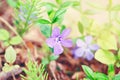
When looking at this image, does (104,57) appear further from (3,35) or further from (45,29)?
(3,35)

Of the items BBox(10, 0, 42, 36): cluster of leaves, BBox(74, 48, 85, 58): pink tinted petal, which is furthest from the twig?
BBox(74, 48, 85, 58): pink tinted petal

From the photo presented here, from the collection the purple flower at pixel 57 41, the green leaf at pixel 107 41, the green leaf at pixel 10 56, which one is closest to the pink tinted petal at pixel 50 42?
the purple flower at pixel 57 41

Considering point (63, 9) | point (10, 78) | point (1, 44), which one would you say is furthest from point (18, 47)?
point (63, 9)

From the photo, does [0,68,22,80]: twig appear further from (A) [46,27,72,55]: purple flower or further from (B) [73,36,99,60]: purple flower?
(B) [73,36,99,60]: purple flower

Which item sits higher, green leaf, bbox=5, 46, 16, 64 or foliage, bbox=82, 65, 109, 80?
green leaf, bbox=5, 46, 16, 64

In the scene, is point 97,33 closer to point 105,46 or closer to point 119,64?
point 105,46

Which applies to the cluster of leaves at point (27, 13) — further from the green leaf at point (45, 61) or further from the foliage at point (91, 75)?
Answer: the foliage at point (91, 75)
